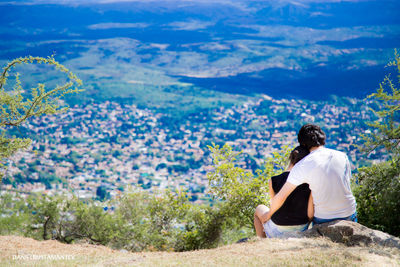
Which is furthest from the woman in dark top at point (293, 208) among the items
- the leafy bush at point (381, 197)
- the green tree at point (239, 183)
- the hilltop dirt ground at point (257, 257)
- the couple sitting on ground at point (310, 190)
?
the green tree at point (239, 183)

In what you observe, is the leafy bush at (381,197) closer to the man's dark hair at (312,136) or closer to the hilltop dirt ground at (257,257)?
the hilltop dirt ground at (257,257)

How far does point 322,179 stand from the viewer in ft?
17.9

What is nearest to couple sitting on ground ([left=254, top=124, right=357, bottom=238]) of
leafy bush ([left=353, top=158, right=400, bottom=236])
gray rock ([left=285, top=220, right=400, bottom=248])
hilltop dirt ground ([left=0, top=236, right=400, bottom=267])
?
gray rock ([left=285, top=220, right=400, bottom=248])

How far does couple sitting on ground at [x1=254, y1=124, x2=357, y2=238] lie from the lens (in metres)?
5.46

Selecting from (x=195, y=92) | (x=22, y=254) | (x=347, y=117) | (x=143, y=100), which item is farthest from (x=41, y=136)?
(x=22, y=254)

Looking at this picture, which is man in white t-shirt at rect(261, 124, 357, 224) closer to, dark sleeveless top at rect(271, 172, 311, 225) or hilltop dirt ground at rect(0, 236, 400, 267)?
dark sleeveless top at rect(271, 172, 311, 225)

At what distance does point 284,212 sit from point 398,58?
4884 mm

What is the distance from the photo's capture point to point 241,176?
1118cm

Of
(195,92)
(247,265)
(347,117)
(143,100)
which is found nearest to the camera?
(247,265)

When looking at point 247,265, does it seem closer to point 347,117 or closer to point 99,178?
point 99,178

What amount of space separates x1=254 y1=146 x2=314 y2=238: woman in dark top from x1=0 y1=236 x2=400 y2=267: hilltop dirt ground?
0.80 feet

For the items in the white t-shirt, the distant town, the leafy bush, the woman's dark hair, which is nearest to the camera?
the white t-shirt

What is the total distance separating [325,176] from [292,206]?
79 cm

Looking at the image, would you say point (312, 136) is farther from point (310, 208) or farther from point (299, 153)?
point (310, 208)
